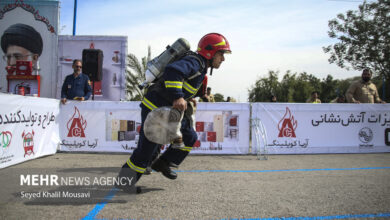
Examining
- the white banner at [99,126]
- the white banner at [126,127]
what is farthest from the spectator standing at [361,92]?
the white banner at [99,126]

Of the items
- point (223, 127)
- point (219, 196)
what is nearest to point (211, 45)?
point (219, 196)

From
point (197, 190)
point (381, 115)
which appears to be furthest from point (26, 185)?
point (381, 115)

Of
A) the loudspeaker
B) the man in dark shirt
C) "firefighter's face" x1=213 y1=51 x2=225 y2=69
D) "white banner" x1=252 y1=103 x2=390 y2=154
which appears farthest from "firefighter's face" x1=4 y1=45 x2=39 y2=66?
"firefighter's face" x1=213 y1=51 x2=225 y2=69

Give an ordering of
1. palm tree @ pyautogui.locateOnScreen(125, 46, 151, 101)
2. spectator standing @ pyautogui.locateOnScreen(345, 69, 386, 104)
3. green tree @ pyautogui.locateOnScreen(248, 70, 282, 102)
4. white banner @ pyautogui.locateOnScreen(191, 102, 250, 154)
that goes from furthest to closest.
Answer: green tree @ pyautogui.locateOnScreen(248, 70, 282, 102) < palm tree @ pyautogui.locateOnScreen(125, 46, 151, 101) < spectator standing @ pyautogui.locateOnScreen(345, 69, 386, 104) < white banner @ pyautogui.locateOnScreen(191, 102, 250, 154)

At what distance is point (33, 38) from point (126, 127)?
8.02 metres

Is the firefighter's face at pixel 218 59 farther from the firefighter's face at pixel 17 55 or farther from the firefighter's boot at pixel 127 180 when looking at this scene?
the firefighter's face at pixel 17 55

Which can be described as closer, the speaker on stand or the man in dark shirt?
the man in dark shirt

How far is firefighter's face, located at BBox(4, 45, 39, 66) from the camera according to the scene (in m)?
12.7

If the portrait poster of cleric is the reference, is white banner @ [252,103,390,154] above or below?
below

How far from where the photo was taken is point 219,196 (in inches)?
132

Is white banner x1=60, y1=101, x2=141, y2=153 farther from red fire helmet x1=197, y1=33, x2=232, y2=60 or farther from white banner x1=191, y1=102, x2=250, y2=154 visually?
red fire helmet x1=197, y1=33, x2=232, y2=60

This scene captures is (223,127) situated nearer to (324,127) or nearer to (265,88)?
(324,127)

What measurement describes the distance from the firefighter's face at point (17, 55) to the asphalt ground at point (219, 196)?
346 inches

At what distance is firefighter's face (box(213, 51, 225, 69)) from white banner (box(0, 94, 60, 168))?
3.68 m
